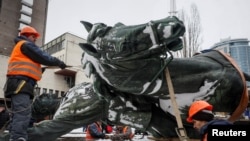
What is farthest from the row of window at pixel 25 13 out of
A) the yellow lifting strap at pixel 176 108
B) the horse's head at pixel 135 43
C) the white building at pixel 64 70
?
the yellow lifting strap at pixel 176 108

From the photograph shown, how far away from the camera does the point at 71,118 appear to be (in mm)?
3016

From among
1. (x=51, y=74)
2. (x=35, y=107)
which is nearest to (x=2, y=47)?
(x=51, y=74)

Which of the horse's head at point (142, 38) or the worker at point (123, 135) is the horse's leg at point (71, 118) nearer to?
the horse's head at point (142, 38)

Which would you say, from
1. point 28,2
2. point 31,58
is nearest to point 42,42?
point 28,2

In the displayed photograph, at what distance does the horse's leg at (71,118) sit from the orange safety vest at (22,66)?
0.63 metres

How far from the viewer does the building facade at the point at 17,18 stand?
35406mm

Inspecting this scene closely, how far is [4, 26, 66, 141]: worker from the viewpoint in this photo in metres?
2.97

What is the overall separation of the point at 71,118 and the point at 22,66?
91 centimetres

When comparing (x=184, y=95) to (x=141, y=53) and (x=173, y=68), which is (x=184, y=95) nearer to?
(x=173, y=68)

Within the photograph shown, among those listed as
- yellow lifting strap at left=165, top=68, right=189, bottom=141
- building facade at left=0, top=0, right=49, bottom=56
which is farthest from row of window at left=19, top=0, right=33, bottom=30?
yellow lifting strap at left=165, top=68, right=189, bottom=141

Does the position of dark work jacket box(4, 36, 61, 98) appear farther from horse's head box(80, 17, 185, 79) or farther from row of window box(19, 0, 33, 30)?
row of window box(19, 0, 33, 30)

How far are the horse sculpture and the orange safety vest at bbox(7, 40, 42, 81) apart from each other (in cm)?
60

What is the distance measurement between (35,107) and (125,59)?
1.81 m

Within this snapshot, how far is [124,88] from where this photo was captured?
2.76 m
